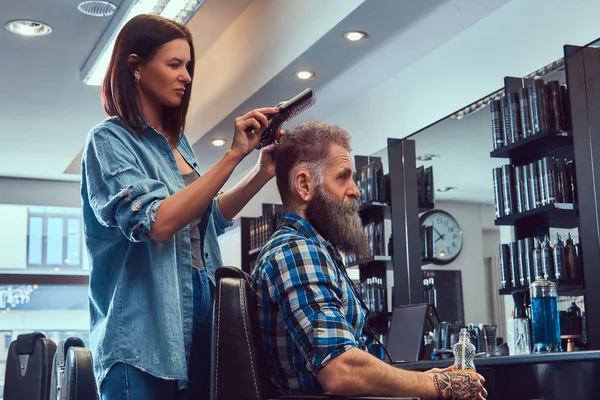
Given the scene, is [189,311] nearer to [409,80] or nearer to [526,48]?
[526,48]

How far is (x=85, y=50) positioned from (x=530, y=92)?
314cm

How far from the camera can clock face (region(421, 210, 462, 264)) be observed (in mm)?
4480

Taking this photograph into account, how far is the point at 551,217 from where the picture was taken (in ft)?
12.0

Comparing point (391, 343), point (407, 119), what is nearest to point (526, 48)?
point (407, 119)

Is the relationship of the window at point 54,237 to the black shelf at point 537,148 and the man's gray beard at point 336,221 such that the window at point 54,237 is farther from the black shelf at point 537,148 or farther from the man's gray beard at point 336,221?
the man's gray beard at point 336,221

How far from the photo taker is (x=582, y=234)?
3451mm

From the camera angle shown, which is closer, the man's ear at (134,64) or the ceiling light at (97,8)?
the man's ear at (134,64)

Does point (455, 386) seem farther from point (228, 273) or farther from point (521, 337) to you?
point (521, 337)

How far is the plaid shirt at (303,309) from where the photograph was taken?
1.57m

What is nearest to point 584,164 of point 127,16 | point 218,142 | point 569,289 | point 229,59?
point 569,289

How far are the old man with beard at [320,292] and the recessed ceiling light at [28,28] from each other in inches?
143

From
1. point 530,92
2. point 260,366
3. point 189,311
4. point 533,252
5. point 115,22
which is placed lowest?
point 260,366

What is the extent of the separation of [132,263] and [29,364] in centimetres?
184

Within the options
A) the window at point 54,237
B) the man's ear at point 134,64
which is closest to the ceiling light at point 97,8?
the man's ear at point 134,64
